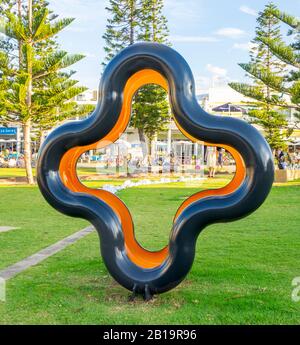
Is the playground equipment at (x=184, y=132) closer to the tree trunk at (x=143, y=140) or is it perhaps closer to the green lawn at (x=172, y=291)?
the green lawn at (x=172, y=291)

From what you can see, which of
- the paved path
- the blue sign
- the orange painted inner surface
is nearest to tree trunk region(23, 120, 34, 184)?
the paved path

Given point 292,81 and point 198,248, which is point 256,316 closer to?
point 198,248

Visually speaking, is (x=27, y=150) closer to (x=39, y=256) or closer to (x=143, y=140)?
(x=143, y=140)

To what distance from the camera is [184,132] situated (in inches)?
189

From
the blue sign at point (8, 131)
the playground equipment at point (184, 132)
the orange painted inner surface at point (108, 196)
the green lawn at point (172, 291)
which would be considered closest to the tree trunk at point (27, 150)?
the green lawn at point (172, 291)

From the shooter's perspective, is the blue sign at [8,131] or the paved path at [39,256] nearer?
the paved path at [39,256]

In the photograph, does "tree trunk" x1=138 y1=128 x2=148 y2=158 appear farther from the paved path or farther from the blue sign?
the blue sign

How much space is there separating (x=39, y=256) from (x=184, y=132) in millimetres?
2977

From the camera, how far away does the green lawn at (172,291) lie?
4281mm

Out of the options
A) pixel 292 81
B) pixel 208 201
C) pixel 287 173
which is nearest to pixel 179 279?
pixel 208 201

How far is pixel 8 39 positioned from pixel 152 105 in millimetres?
7539

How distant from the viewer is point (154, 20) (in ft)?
82.2

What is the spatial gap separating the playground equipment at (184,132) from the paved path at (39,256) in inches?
54.5

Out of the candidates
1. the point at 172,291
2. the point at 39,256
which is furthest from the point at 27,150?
the point at 172,291
